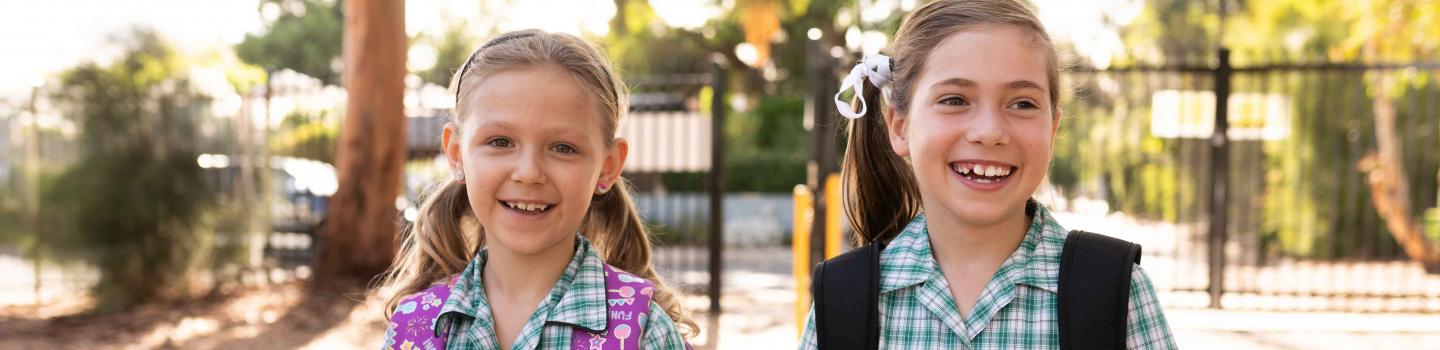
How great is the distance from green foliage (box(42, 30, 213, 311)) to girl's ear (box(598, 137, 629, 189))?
6354mm

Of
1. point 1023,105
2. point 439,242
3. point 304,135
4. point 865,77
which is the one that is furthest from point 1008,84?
point 304,135

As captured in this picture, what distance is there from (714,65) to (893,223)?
5.35m

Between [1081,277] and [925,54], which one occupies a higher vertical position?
[925,54]

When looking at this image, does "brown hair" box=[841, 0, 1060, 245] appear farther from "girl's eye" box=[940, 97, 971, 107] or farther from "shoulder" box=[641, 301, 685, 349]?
"shoulder" box=[641, 301, 685, 349]

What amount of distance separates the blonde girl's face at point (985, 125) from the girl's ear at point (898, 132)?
0.32 feet

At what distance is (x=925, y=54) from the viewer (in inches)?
73.0

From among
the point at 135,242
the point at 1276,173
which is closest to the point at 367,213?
the point at 135,242

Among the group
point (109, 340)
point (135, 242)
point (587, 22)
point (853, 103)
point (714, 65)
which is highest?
point (587, 22)

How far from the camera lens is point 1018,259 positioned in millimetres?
1808

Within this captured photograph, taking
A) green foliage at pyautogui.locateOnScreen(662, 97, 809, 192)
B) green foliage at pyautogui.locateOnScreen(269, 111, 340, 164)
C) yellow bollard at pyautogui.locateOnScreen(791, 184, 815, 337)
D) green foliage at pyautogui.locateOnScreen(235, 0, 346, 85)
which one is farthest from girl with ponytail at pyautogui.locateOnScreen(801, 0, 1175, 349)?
green foliage at pyautogui.locateOnScreen(235, 0, 346, 85)

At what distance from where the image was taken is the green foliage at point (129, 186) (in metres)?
7.34

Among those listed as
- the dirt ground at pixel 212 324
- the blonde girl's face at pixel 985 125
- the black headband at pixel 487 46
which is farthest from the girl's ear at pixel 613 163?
the dirt ground at pixel 212 324

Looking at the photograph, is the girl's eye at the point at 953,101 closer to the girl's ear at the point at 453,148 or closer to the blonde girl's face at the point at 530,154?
the blonde girl's face at the point at 530,154

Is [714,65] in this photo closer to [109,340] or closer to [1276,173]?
[109,340]
